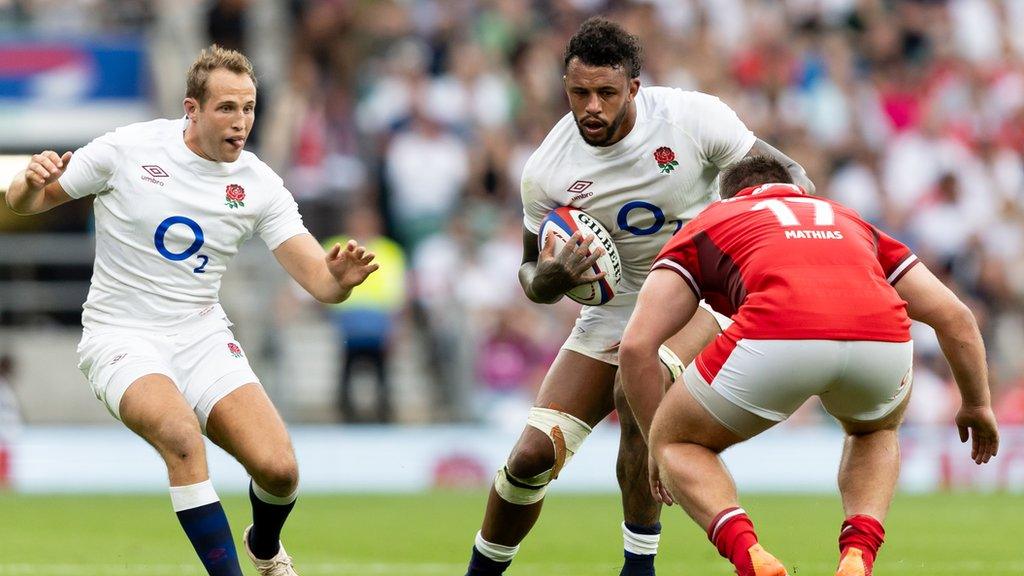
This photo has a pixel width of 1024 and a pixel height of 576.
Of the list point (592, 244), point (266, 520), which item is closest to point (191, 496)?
A: point (266, 520)

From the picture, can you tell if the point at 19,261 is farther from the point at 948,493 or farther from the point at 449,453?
the point at 948,493

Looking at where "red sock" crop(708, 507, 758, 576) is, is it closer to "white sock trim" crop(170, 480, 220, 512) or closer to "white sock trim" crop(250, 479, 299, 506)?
"white sock trim" crop(170, 480, 220, 512)

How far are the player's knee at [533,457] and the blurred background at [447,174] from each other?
8.62 m

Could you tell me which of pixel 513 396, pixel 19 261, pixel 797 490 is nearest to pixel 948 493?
pixel 797 490

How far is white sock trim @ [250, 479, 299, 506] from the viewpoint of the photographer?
27.3 ft

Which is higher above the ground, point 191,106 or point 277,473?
point 191,106

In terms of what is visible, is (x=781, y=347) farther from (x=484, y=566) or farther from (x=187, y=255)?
(x=187, y=255)

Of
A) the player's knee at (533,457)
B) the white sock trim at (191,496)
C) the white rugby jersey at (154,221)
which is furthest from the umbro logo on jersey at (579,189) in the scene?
the white sock trim at (191,496)

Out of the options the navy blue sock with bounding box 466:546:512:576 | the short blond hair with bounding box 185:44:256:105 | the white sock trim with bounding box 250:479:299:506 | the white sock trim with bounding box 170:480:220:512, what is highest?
the short blond hair with bounding box 185:44:256:105

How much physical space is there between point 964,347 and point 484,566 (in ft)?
9.01

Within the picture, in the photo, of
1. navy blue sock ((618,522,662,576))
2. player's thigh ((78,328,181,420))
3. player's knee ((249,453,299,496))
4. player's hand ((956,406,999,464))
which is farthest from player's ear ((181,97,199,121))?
player's hand ((956,406,999,464))

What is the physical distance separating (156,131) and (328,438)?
9.36 metres

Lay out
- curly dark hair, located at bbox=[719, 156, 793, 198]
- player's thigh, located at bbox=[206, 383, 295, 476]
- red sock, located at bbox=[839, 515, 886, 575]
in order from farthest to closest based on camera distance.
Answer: player's thigh, located at bbox=[206, 383, 295, 476] < curly dark hair, located at bbox=[719, 156, 793, 198] < red sock, located at bbox=[839, 515, 886, 575]

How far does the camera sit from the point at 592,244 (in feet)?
26.7
